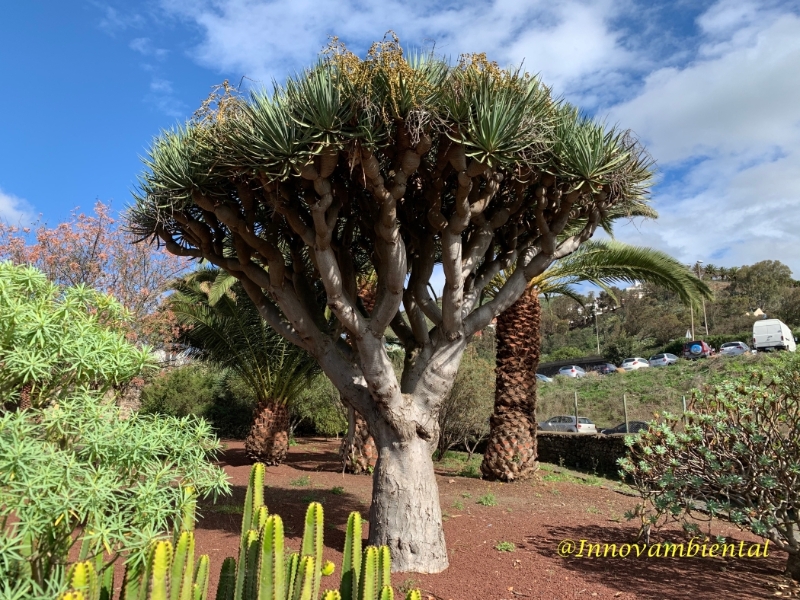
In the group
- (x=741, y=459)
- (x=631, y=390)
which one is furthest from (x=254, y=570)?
(x=631, y=390)

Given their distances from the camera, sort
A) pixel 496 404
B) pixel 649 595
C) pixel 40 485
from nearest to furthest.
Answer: pixel 40 485, pixel 649 595, pixel 496 404

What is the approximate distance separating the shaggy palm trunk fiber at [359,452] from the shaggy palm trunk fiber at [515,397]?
2.32 metres

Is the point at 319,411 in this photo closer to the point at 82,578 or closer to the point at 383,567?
the point at 383,567

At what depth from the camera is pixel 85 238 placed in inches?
637

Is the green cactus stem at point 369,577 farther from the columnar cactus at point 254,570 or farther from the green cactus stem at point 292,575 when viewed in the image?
the green cactus stem at point 292,575

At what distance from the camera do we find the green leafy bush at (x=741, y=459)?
5.34 meters

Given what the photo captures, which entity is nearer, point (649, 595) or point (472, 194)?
point (649, 595)

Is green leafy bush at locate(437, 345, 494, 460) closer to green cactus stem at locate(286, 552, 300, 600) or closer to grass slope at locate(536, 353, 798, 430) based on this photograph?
grass slope at locate(536, 353, 798, 430)

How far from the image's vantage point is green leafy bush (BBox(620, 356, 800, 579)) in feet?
17.5

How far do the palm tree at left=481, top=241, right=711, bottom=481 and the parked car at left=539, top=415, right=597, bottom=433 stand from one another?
11.1 meters

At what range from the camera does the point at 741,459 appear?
18.7 ft

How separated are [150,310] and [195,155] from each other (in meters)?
12.1

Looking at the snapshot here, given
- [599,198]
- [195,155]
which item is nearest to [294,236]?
[195,155]

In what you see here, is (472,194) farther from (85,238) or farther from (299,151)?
(85,238)
